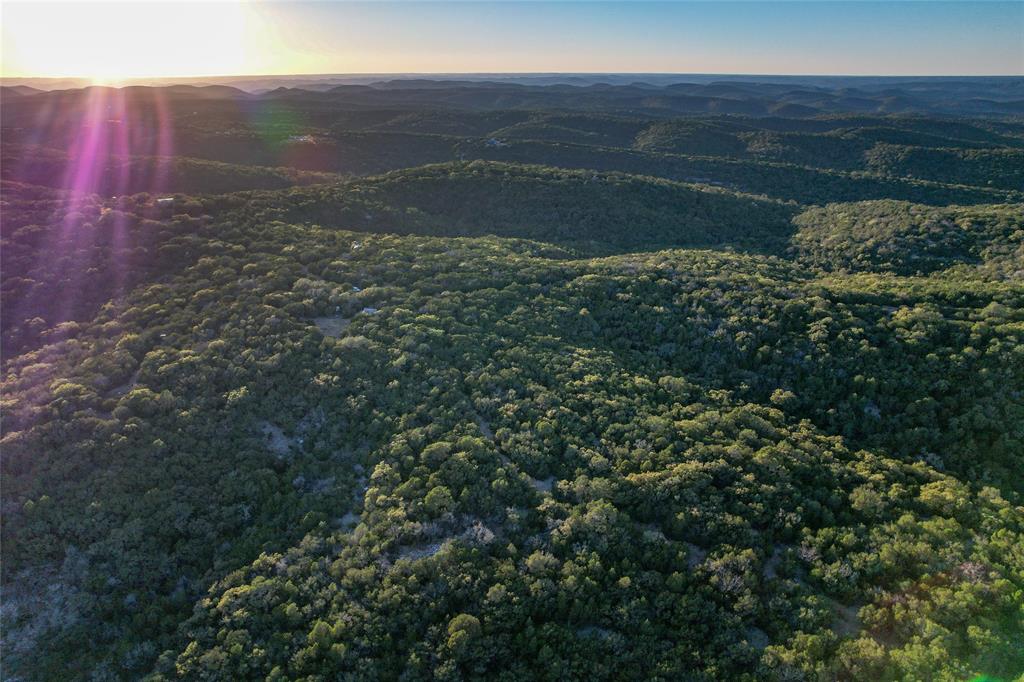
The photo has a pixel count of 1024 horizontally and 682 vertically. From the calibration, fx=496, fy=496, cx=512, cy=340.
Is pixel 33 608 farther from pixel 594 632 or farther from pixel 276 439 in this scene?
pixel 594 632

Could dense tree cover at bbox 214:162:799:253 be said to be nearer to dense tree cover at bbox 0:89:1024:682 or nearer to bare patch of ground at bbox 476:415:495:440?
dense tree cover at bbox 0:89:1024:682

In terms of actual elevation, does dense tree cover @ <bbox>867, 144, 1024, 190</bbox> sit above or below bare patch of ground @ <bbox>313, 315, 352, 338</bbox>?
above

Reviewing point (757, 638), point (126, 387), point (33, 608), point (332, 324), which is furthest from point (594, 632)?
point (126, 387)

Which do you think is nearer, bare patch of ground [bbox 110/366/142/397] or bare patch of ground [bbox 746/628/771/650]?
bare patch of ground [bbox 746/628/771/650]

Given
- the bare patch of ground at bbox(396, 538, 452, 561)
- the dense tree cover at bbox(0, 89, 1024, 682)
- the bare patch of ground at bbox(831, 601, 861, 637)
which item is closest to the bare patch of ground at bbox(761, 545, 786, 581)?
the dense tree cover at bbox(0, 89, 1024, 682)

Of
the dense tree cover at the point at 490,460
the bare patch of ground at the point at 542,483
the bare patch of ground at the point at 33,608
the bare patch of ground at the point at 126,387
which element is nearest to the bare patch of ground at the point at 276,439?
the dense tree cover at the point at 490,460

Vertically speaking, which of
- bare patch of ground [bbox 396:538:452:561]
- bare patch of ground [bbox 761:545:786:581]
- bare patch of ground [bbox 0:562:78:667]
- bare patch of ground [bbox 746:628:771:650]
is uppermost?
bare patch of ground [bbox 396:538:452:561]

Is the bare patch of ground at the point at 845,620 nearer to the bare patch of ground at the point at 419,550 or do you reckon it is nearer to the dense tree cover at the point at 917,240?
the bare patch of ground at the point at 419,550

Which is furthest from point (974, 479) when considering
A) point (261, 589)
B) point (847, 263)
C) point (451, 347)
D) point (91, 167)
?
point (91, 167)
